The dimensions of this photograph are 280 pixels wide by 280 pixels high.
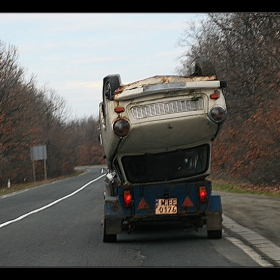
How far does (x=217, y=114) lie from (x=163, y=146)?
50.5 inches

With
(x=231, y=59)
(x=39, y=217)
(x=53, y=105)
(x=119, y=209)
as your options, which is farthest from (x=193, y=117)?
(x=53, y=105)

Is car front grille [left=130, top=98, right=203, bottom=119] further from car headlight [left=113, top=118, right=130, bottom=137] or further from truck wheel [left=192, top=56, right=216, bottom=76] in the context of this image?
truck wheel [left=192, top=56, right=216, bottom=76]

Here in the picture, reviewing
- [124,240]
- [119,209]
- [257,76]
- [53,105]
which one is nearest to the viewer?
[119,209]

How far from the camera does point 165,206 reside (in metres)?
11.3

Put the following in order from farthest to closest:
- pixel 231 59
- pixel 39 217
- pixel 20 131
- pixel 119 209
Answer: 1. pixel 20 131
2. pixel 231 59
3. pixel 39 217
4. pixel 119 209

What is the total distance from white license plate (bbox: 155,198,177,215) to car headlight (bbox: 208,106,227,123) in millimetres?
1852

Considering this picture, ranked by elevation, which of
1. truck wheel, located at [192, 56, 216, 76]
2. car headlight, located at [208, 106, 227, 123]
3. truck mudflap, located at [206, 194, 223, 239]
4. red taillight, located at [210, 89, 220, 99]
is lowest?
truck mudflap, located at [206, 194, 223, 239]

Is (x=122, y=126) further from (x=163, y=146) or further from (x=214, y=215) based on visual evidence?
(x=214, y=215)

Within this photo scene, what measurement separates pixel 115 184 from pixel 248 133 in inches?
666

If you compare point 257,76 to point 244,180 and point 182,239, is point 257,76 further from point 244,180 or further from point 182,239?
point 182,239

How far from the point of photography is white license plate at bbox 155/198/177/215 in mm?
11273

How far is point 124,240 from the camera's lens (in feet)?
40.1

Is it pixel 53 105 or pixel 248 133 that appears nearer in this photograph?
pixel 248 133

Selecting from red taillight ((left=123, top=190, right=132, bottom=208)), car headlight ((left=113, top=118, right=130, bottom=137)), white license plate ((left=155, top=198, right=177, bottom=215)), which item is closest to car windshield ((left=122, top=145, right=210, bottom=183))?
red taillight ((left=123, top=190, right=132, bottom=208))
